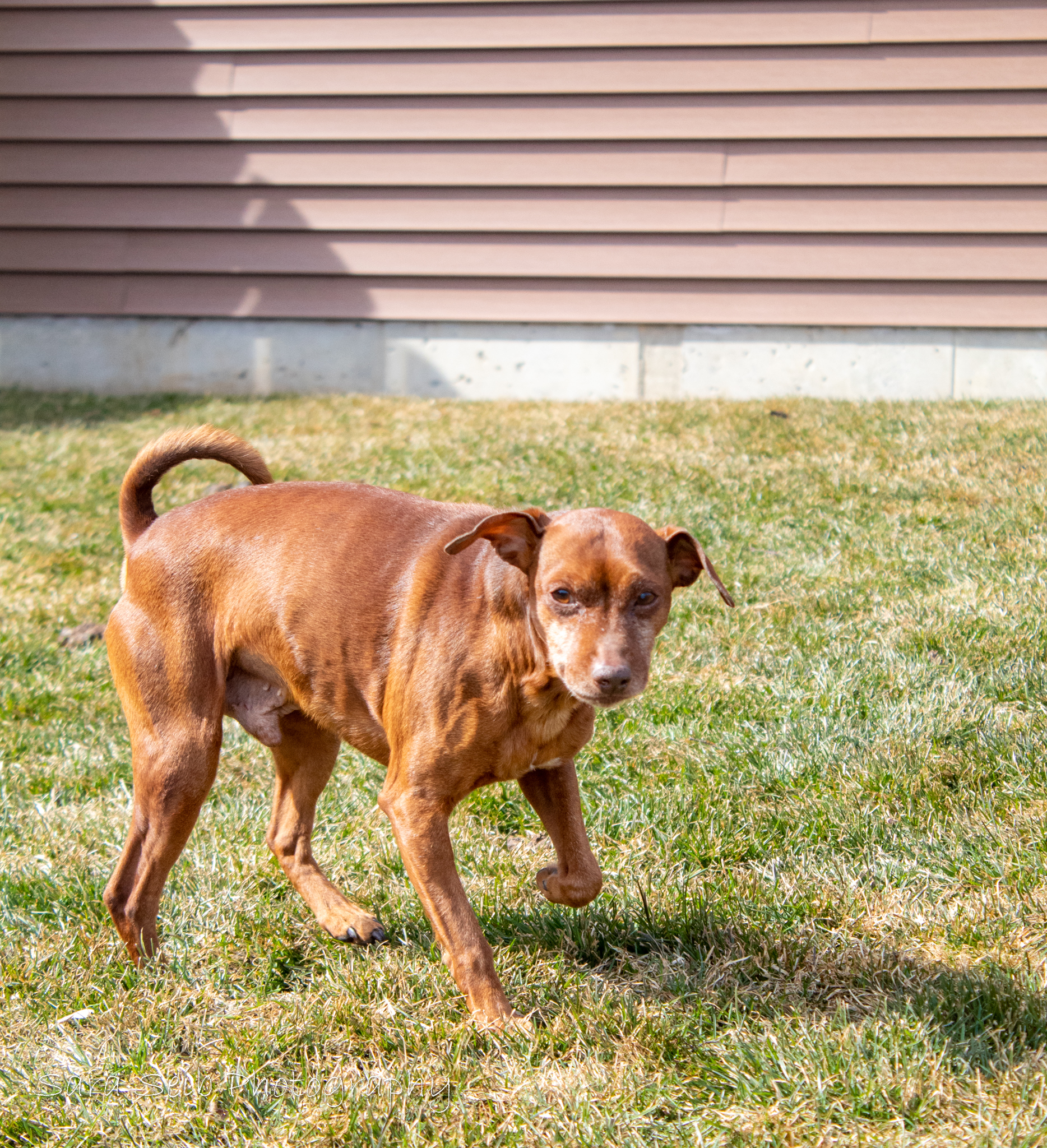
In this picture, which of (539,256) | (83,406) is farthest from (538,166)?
(83,406)

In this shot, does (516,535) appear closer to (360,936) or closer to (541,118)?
(360,936)

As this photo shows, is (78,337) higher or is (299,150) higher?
(299,150)

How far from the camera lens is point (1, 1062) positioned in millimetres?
2670

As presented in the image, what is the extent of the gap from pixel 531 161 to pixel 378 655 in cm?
630

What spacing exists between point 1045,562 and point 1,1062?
4341 millimetres

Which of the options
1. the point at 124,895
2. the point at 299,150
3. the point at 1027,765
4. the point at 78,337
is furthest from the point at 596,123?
the point at 124,895

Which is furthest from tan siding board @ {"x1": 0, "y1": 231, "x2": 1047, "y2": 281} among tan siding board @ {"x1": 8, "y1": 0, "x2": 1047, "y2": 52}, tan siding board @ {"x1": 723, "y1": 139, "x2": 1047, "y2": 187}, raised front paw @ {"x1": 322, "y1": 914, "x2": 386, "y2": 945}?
raised front paw @ {"x1": 322, "y1": 914, "x2": 386, "y2": 945}

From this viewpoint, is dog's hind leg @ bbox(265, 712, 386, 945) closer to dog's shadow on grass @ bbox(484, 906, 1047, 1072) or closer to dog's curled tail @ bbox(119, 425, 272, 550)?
dog's shadow on grass @ bbox(484, 906, 1047, 1072)

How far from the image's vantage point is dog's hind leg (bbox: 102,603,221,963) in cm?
300

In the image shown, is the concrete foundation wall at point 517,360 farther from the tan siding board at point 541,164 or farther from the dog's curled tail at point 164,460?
the dog's curled tail at point 164,460

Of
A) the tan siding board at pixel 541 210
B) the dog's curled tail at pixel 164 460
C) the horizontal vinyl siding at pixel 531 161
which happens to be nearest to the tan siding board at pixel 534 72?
the horizontal vinyl siding at pixel 531 161

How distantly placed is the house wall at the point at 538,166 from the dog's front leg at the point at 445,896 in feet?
20.3

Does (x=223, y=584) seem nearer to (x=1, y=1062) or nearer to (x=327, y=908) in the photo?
(x=327, y=908)

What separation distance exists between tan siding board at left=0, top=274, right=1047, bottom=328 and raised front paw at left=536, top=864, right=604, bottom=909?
609cm
